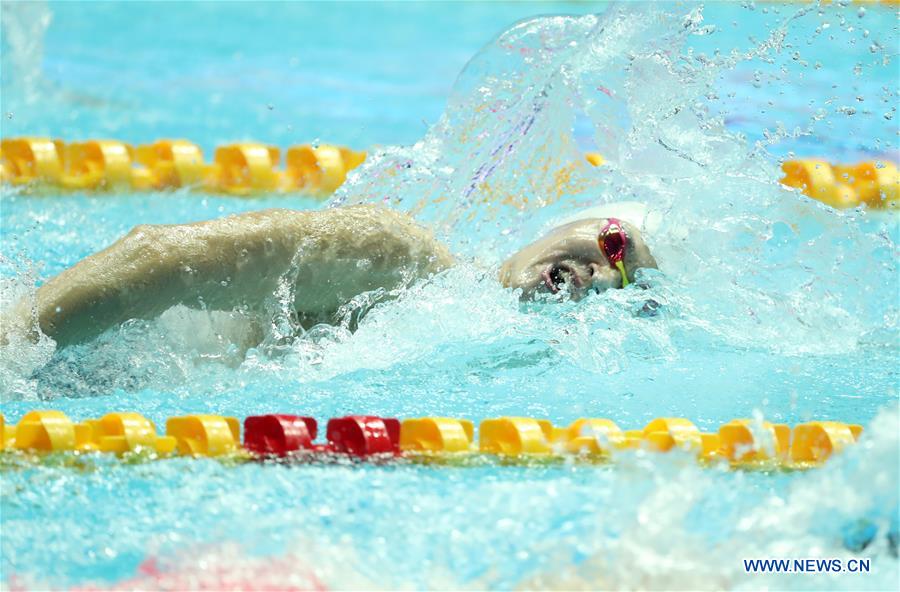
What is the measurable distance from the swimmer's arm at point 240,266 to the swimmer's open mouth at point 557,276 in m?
0.25

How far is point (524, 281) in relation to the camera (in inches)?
110

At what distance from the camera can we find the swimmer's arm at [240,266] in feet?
7.45

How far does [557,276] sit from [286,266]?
0.67m

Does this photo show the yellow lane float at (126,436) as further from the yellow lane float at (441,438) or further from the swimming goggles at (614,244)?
the swimming goggles at (614,244)

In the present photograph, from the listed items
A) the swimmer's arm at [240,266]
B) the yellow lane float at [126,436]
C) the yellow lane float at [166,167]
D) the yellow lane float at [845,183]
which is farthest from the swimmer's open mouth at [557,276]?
the yellow lane float at [845,183]

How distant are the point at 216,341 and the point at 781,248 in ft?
5.16

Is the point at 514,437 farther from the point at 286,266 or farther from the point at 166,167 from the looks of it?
the point at 166,167

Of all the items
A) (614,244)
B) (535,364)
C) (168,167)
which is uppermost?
(614,244)

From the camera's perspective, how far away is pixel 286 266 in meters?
2.53

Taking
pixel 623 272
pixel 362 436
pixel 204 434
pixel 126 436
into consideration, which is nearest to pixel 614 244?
pixel 623 272

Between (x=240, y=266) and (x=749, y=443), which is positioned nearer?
(x=749, y=443)

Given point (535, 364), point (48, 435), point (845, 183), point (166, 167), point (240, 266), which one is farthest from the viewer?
point (845, 183)

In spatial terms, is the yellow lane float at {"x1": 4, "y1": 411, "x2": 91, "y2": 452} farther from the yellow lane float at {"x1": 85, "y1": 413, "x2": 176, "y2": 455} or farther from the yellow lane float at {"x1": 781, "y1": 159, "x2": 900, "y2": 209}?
the yellow lane float at {"x1": 781, "y1": 159, "x2": 900, "y2": 209}

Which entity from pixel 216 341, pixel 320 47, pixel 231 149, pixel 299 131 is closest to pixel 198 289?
pixel 216 341
